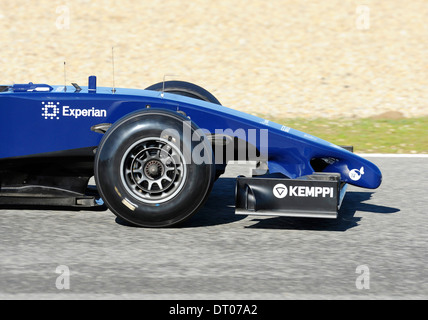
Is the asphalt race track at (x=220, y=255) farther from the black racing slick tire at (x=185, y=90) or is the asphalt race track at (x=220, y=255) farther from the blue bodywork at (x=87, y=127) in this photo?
the black racing slick tire at (x=185, y=90)

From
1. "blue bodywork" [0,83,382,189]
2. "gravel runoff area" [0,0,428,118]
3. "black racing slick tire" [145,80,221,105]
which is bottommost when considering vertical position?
"blue bodywork" [0,83,382,189]

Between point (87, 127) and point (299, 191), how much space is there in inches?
68.9

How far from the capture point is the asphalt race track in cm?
422

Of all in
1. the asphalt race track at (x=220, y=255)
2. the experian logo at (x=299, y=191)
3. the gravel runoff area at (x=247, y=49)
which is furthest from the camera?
the gravel runoff area at (x=247, y=49)

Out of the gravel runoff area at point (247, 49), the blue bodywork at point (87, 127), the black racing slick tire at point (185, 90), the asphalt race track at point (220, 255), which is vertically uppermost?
the gravel runoff area at point (247, 49)

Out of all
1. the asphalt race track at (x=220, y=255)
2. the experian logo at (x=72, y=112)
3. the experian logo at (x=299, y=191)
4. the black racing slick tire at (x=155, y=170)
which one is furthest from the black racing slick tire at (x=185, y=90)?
the experian logo at (x=299, y=191)

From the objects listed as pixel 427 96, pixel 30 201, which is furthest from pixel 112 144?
pixel 427 96

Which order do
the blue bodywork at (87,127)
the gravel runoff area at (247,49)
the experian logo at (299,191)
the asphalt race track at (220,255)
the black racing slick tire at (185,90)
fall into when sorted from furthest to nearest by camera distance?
the gravel runoff area at (247,49) → the black racing slick tire at (185,90) → the blue bodywork at (87,127) → the experian logo at (299,191) → the asphalt race track at (220,255)

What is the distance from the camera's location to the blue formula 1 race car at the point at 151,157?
5406mm

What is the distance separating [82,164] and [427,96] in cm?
866

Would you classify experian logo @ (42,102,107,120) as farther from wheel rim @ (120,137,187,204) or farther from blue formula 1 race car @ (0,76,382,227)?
wheel rim @ (120,137,187,204)

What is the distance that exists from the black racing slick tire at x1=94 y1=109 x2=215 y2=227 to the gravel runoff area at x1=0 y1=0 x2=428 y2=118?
261 inches

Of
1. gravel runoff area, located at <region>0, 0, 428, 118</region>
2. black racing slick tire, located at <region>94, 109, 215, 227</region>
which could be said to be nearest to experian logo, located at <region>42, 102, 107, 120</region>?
black racing slick tire, located at <region>94, 109, 215, 227</region>

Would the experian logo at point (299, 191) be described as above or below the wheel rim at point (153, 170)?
below
